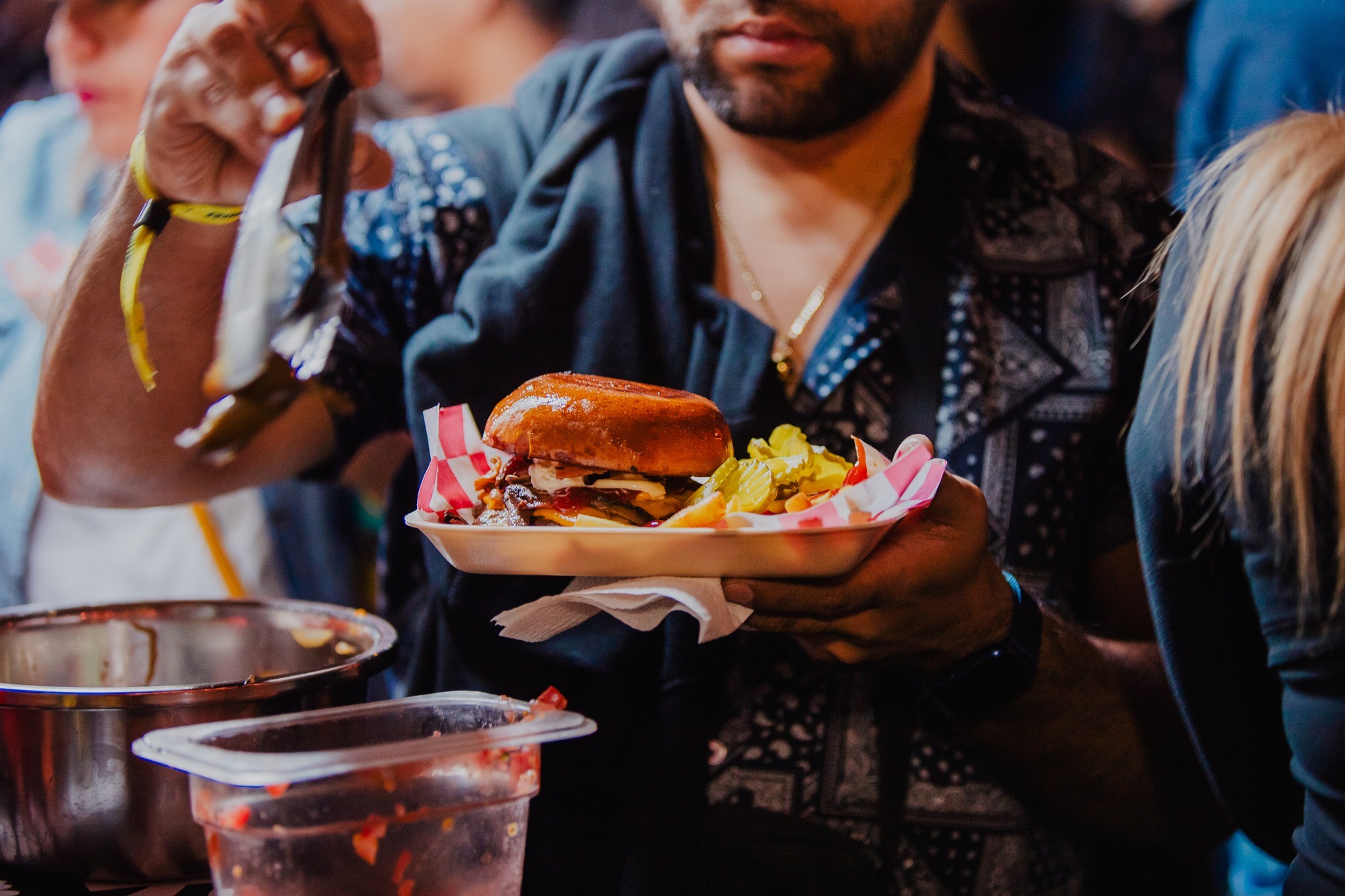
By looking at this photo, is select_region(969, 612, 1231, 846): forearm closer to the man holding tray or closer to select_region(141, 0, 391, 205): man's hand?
the man holding tray

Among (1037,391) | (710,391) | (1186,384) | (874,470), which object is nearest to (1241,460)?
(1186,384)

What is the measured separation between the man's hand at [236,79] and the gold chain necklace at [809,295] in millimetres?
774

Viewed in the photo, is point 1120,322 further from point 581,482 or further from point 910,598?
point 581,482

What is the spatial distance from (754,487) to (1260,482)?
1.81 feet

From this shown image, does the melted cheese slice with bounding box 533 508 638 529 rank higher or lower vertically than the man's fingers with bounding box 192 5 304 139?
lower

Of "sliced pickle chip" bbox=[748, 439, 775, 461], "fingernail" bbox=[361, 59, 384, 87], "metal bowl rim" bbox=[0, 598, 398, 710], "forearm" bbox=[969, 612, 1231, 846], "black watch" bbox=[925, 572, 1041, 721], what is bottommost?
"forearm" bbox=[969, 612, 1231, 846]

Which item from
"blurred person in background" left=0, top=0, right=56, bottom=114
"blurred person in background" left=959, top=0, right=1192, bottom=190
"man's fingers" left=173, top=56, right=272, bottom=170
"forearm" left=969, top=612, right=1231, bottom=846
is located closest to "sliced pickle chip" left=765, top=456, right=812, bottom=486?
"forearm" left=969, top=612, right=1231, bottom=846

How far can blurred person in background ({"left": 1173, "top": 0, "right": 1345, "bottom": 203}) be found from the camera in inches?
97.3

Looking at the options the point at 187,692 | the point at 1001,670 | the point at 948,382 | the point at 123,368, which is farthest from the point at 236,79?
the point at 1001,670

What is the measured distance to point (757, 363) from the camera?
1698 millimetres

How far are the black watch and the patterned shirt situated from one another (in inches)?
8.0

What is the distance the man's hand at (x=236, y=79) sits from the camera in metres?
1.33

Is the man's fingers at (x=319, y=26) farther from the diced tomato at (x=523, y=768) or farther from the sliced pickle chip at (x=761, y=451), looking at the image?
the diced tomato at (x=523, y=768)

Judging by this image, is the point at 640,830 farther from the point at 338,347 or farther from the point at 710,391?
the point at 338,347
